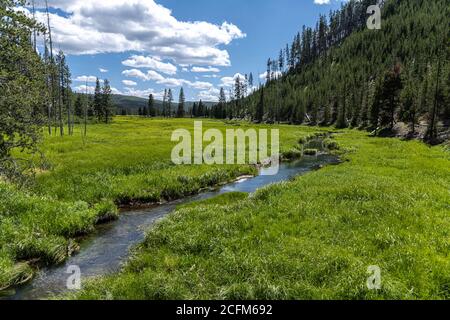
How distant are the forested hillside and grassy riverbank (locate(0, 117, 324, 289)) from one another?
4728 cm

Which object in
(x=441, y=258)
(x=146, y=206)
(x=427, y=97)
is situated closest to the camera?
(x=441, y=258)

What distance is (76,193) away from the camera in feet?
80.3

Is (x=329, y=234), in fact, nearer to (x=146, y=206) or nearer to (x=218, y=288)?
(x=218, y=288)

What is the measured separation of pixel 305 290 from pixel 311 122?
124996 mm

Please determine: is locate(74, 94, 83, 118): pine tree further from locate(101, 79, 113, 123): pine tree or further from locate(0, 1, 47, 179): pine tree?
locate(0, 1, 47, 179): pine tree

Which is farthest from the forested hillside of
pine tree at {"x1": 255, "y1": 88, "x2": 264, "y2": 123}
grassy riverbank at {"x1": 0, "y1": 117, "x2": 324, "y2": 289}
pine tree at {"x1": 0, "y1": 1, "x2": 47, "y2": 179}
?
pine tree at {"x1": 0, "y1": 1, "x2": 47, "y2": 179}

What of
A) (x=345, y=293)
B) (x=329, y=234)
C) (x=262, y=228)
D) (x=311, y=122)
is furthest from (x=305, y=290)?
(x=311, y=122)

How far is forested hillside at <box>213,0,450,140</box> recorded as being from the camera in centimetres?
7212

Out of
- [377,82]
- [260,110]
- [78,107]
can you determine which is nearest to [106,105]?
[78,107]

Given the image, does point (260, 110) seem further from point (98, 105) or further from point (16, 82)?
point (16, 82)

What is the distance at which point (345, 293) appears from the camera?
1012cm

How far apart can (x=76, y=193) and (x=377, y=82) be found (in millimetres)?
82402

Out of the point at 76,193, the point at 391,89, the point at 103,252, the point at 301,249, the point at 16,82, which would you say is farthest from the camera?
the point at 391,89

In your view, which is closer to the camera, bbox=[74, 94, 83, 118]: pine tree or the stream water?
the stream water
